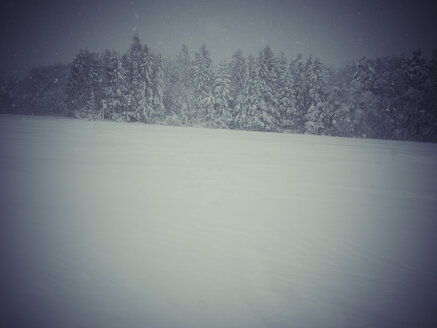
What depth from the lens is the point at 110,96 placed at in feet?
133

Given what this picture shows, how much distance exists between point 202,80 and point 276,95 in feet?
37.8

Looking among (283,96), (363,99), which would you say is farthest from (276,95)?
(363,99)

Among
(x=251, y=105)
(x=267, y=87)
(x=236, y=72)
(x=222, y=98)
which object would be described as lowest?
(x=251, y=105)

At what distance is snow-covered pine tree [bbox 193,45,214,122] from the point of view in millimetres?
38438

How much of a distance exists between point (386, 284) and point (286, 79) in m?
36.7

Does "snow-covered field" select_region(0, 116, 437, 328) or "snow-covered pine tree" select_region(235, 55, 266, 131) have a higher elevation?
"snow-covered pine tree" select_region(235, 55, 266, 131)

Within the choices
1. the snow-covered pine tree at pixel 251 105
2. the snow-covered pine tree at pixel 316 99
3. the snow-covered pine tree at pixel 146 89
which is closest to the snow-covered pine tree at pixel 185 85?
the snow-covered pine tree at pixel 146 89

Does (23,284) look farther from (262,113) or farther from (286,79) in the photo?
(286,79)

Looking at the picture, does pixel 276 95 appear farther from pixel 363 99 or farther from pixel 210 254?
pixel 210 254

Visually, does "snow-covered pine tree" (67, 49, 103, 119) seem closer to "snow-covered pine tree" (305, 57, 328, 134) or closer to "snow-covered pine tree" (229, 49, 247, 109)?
"snow-covered pine tree" (229, 49, 247, 109)

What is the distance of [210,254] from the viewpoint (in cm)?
307

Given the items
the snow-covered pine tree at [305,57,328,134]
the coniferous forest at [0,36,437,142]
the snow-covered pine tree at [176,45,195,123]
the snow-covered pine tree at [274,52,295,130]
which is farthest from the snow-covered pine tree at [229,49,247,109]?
the snow-covered pine tree at [305,57,328,134]

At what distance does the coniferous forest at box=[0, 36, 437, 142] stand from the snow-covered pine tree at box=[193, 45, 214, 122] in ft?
0.49

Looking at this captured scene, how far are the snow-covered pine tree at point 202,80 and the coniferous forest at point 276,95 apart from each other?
0.49 ft
